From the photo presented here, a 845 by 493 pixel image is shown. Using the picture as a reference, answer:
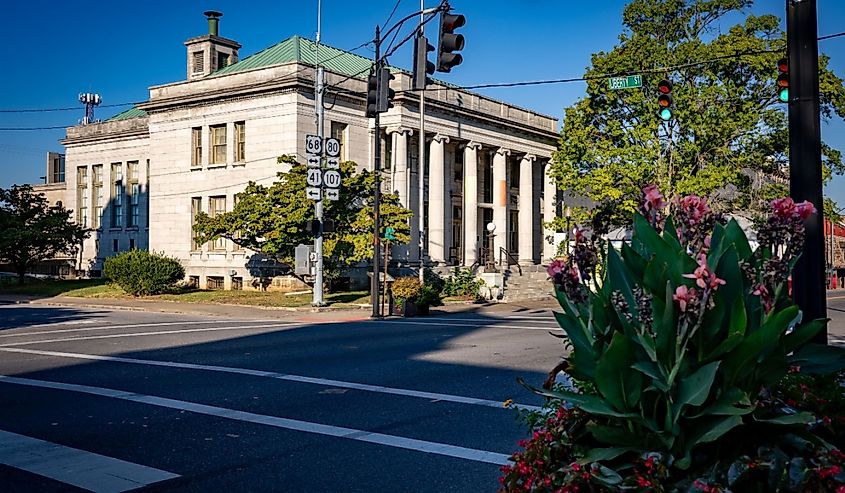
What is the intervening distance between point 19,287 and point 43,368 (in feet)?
112

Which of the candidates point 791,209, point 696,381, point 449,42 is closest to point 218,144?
point 449,42

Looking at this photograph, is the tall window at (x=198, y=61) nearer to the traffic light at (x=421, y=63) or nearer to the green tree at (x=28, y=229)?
the green tree at (x=28, y=229)

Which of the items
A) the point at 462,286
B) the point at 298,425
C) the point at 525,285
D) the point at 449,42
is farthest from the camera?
the point at 525,285

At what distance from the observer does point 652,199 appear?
176 inches

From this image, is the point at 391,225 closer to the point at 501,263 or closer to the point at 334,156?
the point at 334,156

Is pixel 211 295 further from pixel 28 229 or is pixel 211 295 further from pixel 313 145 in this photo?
pixel 28 229

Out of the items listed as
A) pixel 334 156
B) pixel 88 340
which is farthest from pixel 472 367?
pixel 334 156

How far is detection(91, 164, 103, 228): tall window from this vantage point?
55406mm

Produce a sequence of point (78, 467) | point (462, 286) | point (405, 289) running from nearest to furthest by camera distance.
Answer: point (78, 467), point (405, 289), point (462, 286)

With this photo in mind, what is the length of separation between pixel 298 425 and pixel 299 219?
24210 mm

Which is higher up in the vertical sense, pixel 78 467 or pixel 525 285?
pixel 525 285

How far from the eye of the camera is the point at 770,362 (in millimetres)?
3840

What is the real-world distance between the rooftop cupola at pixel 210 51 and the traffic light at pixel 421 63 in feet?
106

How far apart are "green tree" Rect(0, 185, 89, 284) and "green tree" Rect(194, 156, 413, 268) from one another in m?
13.1
